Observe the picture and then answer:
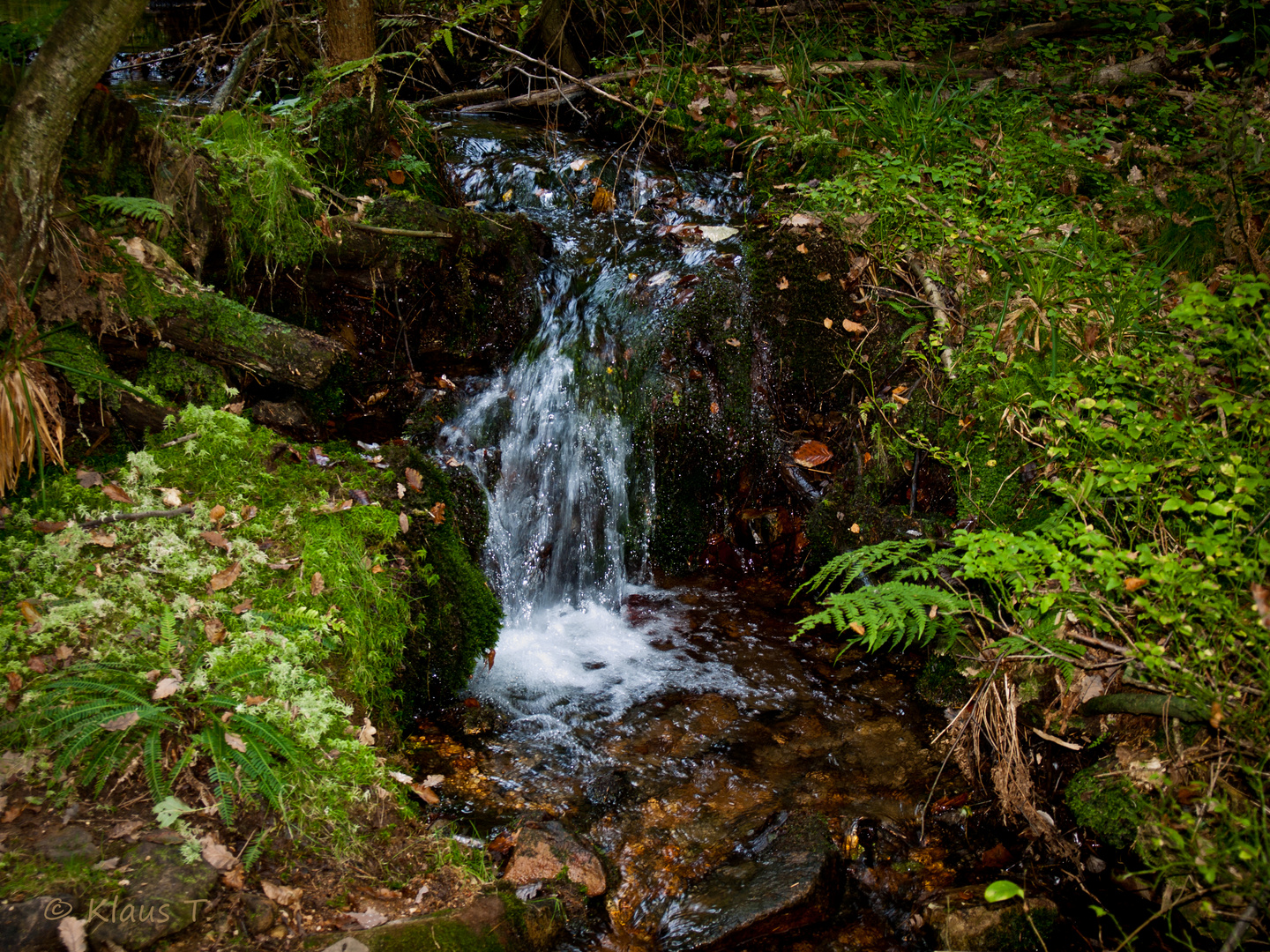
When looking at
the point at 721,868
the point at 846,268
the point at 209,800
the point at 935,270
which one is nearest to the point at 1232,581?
the point at 721,868

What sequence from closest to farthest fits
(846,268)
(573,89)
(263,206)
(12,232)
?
(12,232)
(263,206)
(846,268)
(573,89)

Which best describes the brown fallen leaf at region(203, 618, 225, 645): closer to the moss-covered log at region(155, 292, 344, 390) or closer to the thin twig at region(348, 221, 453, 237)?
the moss-covered log at region(155, 292, 344, 390)

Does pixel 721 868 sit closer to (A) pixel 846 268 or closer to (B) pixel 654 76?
(A) pixel 846 268

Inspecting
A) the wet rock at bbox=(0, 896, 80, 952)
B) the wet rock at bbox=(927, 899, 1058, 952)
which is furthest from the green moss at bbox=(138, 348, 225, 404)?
the wet rock at bbox=(927, 899, 1058, 952)

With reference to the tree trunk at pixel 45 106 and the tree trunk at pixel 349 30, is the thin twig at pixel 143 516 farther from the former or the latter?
the tree trunk at pixel 349 30

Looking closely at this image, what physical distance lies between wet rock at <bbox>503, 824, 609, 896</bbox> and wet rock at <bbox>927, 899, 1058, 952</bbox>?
4.68 feet

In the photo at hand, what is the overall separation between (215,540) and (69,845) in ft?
4.57

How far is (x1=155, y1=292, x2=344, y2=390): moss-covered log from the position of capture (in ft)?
12.4

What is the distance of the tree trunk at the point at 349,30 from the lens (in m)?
5.55

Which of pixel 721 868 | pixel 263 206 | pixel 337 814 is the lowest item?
pixel 721 868

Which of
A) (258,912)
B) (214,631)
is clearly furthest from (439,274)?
(258,912)

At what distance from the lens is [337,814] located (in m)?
2.64

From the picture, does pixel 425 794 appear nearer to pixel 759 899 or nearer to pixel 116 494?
pixel 759 899

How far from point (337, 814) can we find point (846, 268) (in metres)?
5.00
